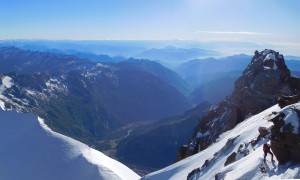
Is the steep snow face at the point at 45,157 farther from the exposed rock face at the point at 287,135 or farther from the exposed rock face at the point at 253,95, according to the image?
the exposed rock face at the point at 287,135

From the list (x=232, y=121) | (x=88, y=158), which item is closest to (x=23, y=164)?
(x=88, y=158)

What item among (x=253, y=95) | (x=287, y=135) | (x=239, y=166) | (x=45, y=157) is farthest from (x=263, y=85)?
(x=45, y=157)

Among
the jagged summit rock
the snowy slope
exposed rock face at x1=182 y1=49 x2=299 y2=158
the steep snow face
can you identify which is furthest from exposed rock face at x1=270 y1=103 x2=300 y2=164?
the steep snow face

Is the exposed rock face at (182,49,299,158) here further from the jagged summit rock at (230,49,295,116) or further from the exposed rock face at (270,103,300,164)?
the exposed rock face at (270,103,300,164)

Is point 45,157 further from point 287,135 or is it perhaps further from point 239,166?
point 287,135

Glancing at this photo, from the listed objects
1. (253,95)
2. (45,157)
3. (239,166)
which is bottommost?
(45,157)

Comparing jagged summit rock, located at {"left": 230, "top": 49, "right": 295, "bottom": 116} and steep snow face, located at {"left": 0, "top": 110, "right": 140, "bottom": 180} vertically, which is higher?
jagged summit rock, located at {"left": 230, "top": 49, "right": 295, "bottom": 116}
